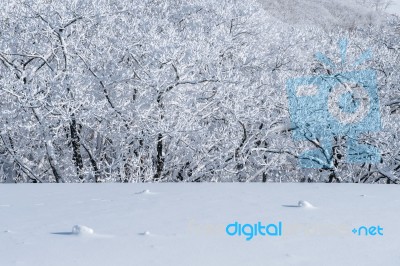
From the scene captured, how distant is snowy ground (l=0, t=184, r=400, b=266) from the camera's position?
2410mm

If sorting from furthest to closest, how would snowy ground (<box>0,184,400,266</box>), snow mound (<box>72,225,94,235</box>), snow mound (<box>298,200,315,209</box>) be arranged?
snow mound (<box>298,200,315,209</box>), snow mound (<box>72,225,94,235</box>), snowy ground (<box>0,184,400,266</box>)

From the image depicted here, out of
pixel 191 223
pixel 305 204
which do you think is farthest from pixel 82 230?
pixel 305 204

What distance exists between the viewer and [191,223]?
305cm

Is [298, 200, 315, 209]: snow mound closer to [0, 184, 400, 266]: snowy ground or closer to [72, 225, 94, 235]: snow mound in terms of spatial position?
[0, 184, 400, 266]: snowy ground

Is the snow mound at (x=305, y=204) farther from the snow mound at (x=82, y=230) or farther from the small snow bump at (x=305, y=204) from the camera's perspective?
the snow mound at (x=82, y=230)

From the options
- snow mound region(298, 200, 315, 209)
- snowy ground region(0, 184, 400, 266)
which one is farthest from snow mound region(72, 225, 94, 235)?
snow mound region(298, 200, 315, 209)

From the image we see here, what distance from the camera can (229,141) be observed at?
35.0 feet

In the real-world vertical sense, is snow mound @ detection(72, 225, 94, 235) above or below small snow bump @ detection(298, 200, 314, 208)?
above

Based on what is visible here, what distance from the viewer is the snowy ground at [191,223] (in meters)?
2.41

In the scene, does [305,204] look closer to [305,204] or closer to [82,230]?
[305,204]

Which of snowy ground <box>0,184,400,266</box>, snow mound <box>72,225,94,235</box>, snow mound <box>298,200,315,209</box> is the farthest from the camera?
snow mound <box>298,200,315,209</box>

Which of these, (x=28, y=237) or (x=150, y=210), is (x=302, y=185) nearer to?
(x=150, y=210)

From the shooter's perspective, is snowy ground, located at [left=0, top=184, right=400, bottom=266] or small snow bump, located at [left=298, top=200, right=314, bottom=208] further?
small snow bump, located at [left=298, top=200, right=314, bottom=208]

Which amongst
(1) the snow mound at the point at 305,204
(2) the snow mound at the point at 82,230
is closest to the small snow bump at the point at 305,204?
(1) the snow mound at the point at 305,204
